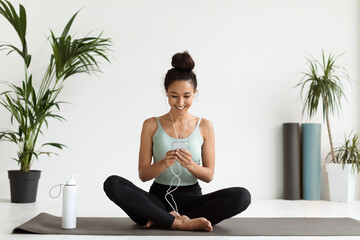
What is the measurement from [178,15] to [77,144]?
157 centimetres

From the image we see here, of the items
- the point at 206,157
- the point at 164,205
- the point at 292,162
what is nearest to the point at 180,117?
the point at 206,157

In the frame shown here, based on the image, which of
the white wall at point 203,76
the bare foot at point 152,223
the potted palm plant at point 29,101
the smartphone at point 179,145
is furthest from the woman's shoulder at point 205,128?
the white wall at point 203,76

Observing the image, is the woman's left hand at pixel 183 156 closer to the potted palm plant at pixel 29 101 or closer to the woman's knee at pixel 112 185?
the woman's knee at pixel 112 185

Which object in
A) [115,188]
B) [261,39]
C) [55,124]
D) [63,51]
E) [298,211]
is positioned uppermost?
[261,39]

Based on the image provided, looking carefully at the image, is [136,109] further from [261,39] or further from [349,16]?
[349,16]

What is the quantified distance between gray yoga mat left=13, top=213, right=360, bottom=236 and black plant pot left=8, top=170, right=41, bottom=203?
3.77 feet

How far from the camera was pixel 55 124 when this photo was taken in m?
4.38

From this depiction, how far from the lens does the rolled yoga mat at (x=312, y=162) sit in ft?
14.4

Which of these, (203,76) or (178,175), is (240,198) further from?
(203,76)

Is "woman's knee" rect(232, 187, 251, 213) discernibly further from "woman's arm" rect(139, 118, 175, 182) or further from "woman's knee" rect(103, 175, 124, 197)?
"woman's knee" rect(103, 175, 124, 197)

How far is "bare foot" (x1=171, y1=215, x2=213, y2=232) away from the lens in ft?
7.87

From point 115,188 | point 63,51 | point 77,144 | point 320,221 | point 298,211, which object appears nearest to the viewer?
point 115,188

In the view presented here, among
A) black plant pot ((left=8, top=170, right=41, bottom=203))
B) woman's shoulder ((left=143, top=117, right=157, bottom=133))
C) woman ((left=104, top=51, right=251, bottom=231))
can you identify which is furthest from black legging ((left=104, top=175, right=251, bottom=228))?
black plant pot ((left=8, top=170, right=41, bottom=203))

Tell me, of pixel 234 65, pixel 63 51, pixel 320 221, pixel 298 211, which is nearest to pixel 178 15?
pixel 234 65
